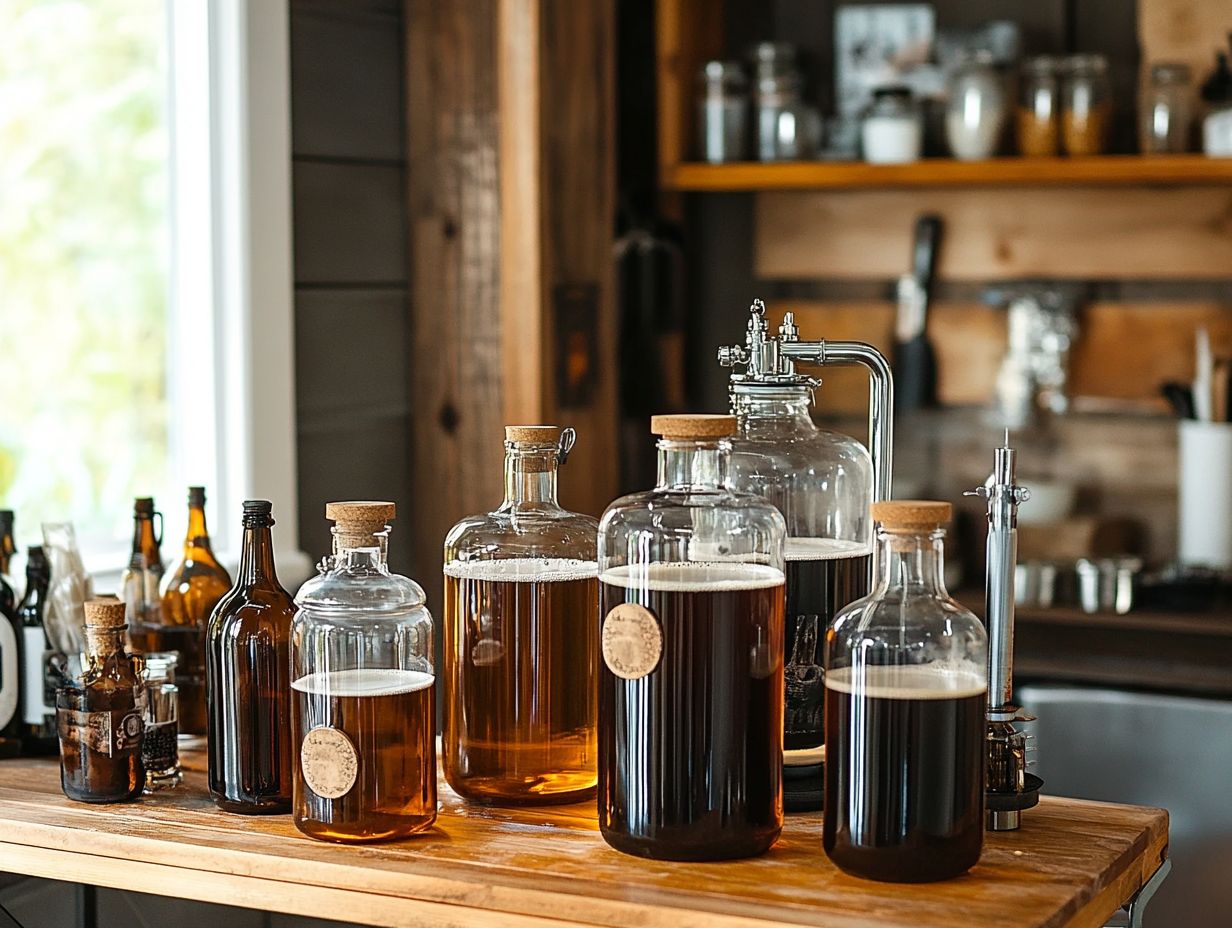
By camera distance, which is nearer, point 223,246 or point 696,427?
point 696,427

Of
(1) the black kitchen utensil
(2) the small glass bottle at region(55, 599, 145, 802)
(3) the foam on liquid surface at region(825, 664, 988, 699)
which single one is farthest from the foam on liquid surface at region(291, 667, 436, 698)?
(1) the black kitchen utensil

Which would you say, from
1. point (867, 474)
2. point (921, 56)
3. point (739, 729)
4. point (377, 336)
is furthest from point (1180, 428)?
point (739, 729)

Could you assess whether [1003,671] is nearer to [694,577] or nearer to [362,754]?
[694,577]

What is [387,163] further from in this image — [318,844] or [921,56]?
[318,844]

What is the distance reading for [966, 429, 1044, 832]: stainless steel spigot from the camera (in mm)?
1232

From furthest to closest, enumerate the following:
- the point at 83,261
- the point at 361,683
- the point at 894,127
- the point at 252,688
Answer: the point at 894,127, the point at 83,261, the point at 252,688, the point at 361,683

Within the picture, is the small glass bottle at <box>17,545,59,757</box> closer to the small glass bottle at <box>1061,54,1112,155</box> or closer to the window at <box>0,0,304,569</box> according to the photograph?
the window at <box>0,0,304,569</box>

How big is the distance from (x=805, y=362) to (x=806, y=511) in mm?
133

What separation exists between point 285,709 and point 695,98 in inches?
80.9

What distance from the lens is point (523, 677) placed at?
127 cm

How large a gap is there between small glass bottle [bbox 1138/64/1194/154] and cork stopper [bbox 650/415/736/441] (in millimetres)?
1882

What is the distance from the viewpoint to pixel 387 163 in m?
2.67

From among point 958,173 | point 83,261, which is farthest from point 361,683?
point 958,173

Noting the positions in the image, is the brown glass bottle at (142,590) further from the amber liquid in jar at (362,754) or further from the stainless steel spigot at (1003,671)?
the stainless steel spigot at (1003,671)
